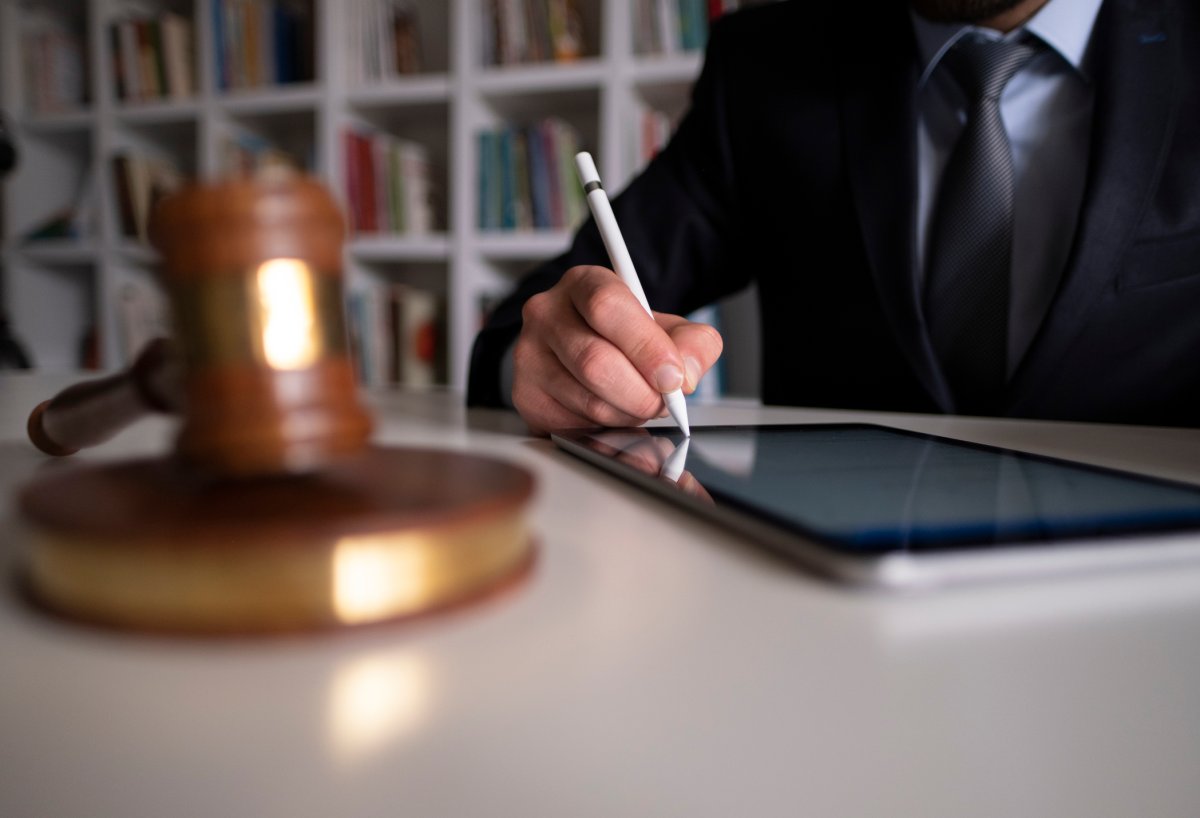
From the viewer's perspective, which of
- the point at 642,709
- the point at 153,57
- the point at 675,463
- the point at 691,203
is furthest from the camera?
the point at 153,57

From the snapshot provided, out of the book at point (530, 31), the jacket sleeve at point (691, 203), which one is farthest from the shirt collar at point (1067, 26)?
the book at point (530, 31)

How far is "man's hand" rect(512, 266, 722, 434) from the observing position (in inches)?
24.0

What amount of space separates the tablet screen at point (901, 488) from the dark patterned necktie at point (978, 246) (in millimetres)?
616

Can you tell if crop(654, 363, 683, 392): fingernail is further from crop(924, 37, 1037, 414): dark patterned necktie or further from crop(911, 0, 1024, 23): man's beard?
crop(911, 0, 1024, 23): man's beard

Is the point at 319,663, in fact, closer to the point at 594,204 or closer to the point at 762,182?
the point at 594,204

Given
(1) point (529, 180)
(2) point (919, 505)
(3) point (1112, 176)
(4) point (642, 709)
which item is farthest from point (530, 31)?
(4) point (642, 709)

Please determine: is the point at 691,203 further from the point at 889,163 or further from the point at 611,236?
the point at 611,236

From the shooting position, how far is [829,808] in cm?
17

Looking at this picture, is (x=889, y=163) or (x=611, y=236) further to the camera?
(x=889, y=163)

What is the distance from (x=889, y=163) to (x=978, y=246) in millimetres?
179

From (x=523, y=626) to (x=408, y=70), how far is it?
2726mm

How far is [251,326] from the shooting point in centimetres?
24

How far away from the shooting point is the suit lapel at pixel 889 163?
1.12 metres

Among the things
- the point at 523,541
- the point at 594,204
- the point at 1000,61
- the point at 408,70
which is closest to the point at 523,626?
the point at 523,541
